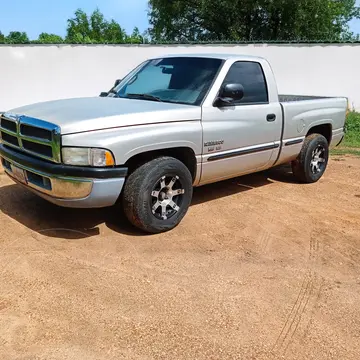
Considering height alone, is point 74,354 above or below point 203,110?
below

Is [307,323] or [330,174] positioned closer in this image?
[307,323]

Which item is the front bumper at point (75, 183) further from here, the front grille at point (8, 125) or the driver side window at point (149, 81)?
the driver side window at point (149, 81)

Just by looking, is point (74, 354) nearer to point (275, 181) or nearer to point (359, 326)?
point (359, 326)

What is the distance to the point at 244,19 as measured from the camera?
24.0 m

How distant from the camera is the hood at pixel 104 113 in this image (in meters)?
3.95

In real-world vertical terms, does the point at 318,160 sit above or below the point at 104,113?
below

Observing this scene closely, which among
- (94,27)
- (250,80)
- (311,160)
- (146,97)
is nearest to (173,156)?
(146,97)

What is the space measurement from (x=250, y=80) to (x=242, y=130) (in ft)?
2.48

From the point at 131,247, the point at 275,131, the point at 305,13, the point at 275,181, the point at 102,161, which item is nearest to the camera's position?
the point at 102,161

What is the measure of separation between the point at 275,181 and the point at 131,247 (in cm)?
347

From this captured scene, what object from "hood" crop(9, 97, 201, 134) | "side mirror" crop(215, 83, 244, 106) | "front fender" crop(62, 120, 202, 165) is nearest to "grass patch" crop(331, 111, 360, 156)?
"side mirror" crop(215, 83, 244, 106)

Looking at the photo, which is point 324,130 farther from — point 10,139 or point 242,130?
point 10,139

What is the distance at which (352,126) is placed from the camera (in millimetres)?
12211

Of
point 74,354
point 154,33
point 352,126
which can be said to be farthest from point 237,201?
point 154,33
